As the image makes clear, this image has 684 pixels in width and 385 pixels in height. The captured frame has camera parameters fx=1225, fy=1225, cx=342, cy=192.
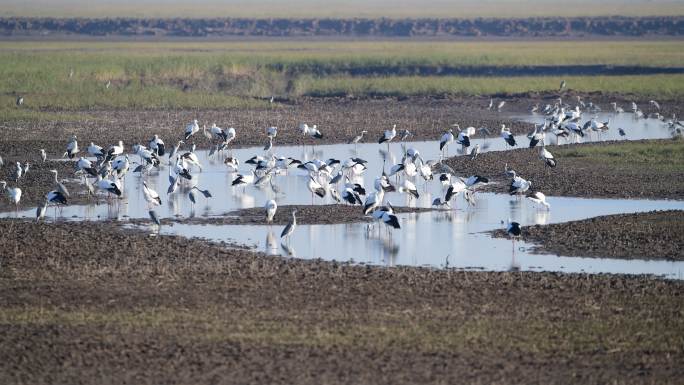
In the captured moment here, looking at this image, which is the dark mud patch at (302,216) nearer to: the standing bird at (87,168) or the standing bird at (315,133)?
the standing bird at (87,168)

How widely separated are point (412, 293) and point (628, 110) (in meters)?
33.8

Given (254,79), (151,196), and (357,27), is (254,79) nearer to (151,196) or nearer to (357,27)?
(151,196)

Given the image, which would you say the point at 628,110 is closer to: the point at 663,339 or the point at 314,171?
the point at 314,171

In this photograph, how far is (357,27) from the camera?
108 meters

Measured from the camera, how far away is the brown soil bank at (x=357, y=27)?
103 m

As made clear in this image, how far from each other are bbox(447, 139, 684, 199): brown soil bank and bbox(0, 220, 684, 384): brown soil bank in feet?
29.6

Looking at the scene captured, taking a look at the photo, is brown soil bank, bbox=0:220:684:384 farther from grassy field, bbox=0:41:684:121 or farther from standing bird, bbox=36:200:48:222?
grassy field, bbox=0:41:684:121

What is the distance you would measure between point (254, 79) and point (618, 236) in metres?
36.2

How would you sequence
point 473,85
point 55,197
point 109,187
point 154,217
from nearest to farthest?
1. point 154,217
2. point 55,197
3. point 109,187
4. point 473,85

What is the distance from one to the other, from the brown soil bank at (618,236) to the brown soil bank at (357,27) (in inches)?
3332

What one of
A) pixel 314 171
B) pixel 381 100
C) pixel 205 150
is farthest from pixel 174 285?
pixel 381 100

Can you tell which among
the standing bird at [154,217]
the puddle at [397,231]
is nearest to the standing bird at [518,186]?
the puddle at [397,231]

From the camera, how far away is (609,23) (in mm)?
106875

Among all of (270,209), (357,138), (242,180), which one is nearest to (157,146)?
(242,180)
